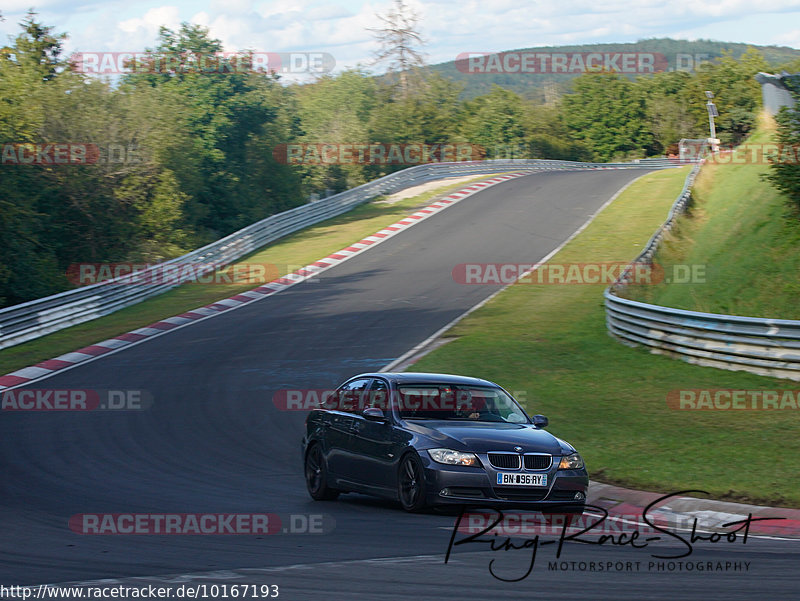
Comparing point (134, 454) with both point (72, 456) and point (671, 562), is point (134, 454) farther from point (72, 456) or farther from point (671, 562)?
point (671, 562)

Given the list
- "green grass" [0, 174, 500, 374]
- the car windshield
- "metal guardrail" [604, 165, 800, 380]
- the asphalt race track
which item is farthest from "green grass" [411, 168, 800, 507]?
"green grass" [0, 174, 500, 374]

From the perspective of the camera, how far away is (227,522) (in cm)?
918

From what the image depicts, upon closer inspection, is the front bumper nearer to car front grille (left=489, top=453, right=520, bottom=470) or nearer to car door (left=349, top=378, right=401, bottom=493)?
car front grille (left=489, top=453, right=520, bottom=470)

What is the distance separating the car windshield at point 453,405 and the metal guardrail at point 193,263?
16507 millimetres

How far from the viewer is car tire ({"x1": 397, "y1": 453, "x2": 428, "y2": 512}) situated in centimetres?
925

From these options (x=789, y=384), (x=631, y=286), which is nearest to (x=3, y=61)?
(x=631, y=286)

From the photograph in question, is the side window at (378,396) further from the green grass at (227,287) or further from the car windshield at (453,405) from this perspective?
the green grass at (227,287)

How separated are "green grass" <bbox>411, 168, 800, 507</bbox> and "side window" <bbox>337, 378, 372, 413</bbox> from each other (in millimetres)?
2890

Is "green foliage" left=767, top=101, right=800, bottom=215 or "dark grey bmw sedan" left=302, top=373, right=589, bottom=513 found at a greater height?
"green foliage" left=767, top=101, right=800, bottom=215

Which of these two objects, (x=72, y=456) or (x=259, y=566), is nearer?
(x=259, y=566)

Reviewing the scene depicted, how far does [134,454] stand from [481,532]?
6953mm

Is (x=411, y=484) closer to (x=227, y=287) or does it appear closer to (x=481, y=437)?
(x=481, y=437)

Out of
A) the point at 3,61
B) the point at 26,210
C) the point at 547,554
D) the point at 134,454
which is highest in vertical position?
the point at 3,61

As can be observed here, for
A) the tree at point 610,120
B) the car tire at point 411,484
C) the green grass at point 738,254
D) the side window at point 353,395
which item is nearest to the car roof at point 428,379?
the side window at point 353,395
